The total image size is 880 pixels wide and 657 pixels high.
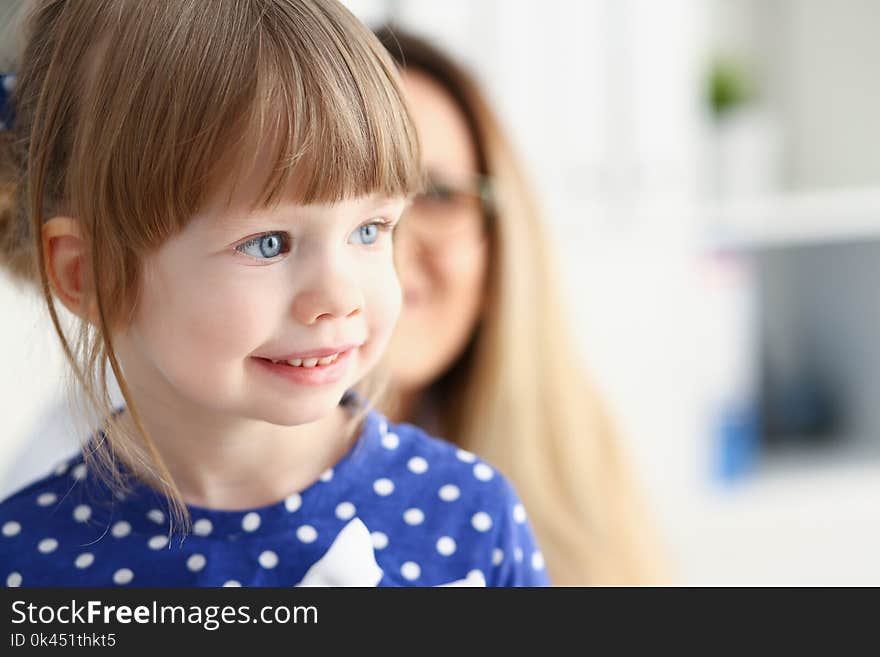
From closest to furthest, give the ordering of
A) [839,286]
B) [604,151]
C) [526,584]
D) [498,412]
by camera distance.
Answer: [526,584] < [498,412] < [604,151] < [839,286]

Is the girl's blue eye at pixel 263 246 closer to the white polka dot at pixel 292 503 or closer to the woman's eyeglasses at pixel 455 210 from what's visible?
the white polka dot at pixel 292 503

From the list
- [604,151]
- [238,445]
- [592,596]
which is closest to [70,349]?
[238,445]

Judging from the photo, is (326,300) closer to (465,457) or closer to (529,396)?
(465,457)

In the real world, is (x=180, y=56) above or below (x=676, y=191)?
above

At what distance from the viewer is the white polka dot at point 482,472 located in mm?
501

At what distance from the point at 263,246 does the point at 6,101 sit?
133 millimetres

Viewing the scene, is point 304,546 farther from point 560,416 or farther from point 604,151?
point 604,151

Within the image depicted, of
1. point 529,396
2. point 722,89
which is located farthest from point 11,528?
point 722,89

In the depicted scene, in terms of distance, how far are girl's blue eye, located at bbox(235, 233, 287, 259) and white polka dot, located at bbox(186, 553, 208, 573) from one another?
149 millimetres

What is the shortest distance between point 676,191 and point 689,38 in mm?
245

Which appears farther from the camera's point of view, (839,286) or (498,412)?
(839,286)

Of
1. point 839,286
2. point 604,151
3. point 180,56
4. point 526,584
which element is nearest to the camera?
point 180,56

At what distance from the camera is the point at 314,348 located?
1.28 ft

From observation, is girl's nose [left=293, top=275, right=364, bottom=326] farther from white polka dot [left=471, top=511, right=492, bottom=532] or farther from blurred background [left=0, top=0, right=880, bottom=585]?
blurred background [left=0, top=0, right=880, bottom=585]
